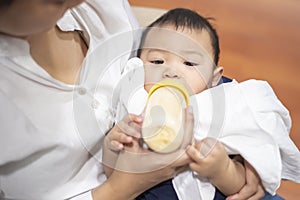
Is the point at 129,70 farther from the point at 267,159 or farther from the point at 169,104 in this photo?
the point at 267,159

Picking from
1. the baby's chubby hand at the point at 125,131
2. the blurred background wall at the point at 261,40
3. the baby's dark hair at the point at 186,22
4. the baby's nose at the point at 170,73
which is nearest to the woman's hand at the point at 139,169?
the baby's chubby hand at the point at 125,131

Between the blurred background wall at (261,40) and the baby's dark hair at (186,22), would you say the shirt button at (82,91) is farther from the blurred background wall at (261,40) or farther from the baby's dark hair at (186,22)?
the blurred background wall at (261,40)

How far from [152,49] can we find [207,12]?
0.98 m

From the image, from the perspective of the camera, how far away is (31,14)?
503 millimetres

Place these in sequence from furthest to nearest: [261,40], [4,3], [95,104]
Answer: [261,40] < [95,104] < [4,3]

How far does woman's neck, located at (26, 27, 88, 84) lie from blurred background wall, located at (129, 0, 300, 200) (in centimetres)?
→ 82

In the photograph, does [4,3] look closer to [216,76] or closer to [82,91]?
[82,91]

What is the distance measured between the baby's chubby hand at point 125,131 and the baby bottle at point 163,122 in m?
0.01

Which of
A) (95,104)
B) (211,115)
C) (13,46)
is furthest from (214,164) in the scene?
(13,46)

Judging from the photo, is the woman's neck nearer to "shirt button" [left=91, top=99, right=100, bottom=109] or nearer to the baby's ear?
"shirt button" [left=91, top=99, right=100, bottom=109]

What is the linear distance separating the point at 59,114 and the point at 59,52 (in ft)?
0.32

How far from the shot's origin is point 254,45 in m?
1.60

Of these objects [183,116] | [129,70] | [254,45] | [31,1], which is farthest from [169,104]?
[254,45]

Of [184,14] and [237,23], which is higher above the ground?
[184,14]
